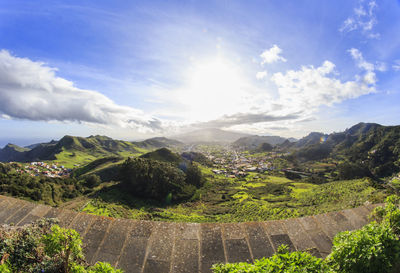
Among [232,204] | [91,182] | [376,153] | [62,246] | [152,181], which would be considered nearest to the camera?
[62,246]

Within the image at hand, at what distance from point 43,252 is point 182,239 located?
2.03m

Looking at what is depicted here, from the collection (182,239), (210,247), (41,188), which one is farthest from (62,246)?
(41,188)

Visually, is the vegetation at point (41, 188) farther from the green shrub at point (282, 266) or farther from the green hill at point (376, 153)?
the green hill at point (376, 153)

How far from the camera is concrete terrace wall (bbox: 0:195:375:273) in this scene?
2893mm

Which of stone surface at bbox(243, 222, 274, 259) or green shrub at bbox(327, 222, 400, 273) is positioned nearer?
green shrub at bbox(327, 222, 400, 273)

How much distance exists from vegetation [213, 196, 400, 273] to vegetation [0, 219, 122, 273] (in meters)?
1.66

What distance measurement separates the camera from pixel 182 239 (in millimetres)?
3217

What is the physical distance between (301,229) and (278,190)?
255 ft

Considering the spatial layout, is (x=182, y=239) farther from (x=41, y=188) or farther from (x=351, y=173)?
(x=351, y=173)

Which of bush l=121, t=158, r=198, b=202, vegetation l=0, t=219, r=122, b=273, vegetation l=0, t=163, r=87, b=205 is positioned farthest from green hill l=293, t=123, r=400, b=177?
vegetation l=0, t=163, r=87, b=205

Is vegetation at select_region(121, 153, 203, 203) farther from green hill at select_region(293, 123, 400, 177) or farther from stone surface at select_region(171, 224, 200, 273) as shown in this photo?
green hill at select_region(293, 123, 400, 177)

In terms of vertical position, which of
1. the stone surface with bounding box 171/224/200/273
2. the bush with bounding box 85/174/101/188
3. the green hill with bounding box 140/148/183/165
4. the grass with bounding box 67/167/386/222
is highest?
the stone surface with bounding box 171/224/200/273

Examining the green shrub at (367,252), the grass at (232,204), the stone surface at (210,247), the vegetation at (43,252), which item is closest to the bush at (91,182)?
the grass at (232,204)

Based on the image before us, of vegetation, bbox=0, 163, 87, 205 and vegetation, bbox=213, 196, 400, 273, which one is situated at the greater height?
vegetation, bbox=213, 196, 400, 273
